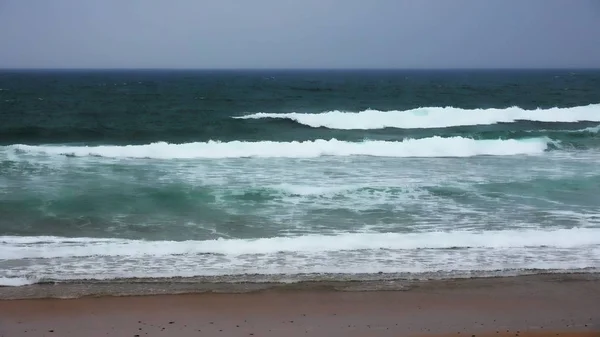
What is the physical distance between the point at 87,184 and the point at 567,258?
31.0 ft

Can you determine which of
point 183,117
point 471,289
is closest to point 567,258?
point 471,289

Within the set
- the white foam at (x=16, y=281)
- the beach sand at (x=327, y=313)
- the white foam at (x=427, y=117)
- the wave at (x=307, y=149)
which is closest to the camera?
the beach sand at (x=327, y=313)

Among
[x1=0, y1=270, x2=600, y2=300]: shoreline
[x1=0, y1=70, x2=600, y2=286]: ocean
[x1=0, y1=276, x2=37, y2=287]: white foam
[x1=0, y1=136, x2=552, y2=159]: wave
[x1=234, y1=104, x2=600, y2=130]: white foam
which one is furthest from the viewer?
[x1=234, y1=104, x2=600, y2=130]: white foam

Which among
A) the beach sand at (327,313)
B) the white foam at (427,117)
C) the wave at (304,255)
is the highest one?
the white foam at (427,117)

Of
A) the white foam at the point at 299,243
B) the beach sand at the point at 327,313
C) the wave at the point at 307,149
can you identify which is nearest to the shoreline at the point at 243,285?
the beach sand at the point at 327,313

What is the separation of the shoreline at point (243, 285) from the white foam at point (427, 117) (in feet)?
54.6

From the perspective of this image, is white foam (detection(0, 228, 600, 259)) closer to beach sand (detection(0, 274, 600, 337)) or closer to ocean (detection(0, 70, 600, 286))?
ocean (detection(0, 70, 600, 286))

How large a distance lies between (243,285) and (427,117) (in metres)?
20.1

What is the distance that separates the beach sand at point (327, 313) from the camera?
5.25 m

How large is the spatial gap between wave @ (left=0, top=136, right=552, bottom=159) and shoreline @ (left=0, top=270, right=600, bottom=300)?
31.6 feet

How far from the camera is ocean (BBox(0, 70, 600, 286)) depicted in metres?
6.98

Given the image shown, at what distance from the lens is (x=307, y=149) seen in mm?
16812

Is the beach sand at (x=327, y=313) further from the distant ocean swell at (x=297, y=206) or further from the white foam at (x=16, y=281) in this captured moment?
the distant ocean swell at (x=297, y=206)

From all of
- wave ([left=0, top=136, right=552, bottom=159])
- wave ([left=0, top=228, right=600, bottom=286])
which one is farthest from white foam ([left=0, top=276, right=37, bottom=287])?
wave ([left=0, top=136, right=552, bottom=159])
